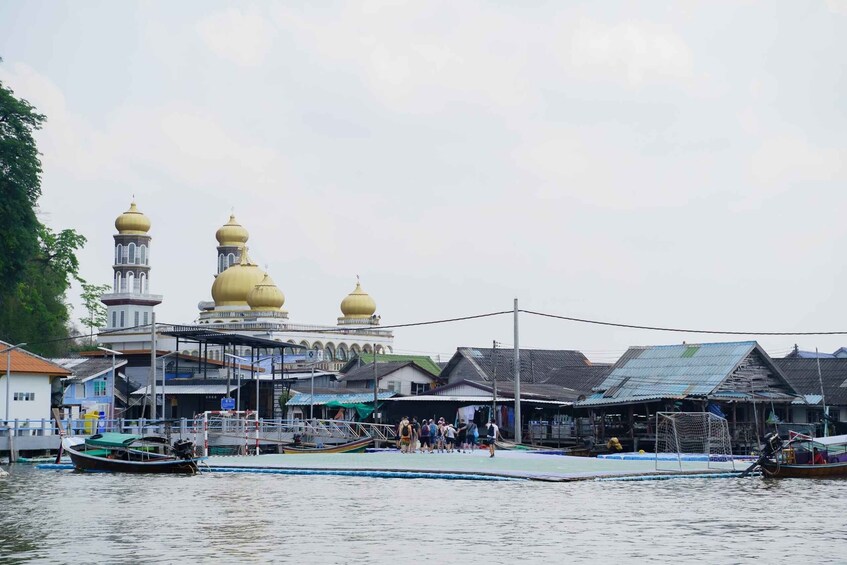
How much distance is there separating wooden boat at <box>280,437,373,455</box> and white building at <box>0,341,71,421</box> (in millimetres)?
11191

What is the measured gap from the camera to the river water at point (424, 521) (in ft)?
67.1

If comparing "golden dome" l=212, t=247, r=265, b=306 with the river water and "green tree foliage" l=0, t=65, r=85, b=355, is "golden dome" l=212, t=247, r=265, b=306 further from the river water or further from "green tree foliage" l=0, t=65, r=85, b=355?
the river water

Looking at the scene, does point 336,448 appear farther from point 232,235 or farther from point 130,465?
point 232,235

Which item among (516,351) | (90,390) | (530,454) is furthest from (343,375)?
(530,454)

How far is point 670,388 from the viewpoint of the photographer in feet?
170

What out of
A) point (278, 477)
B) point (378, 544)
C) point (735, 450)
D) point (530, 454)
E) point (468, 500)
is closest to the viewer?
point (378, 544)

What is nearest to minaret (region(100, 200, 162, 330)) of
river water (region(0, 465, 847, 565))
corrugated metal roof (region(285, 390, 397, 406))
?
corrugated metal roof (region(285, 390, 397, 406))

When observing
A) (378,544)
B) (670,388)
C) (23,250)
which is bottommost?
(378,544)

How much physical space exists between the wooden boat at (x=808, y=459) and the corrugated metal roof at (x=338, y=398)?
28.9 meters

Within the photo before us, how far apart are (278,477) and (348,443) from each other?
45.0ft

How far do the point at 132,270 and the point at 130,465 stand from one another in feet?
248

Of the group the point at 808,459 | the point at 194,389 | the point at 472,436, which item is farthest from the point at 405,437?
the point at 194,389

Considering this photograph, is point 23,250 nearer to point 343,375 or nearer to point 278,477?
point 343,375

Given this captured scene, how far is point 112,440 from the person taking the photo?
40156 mm
